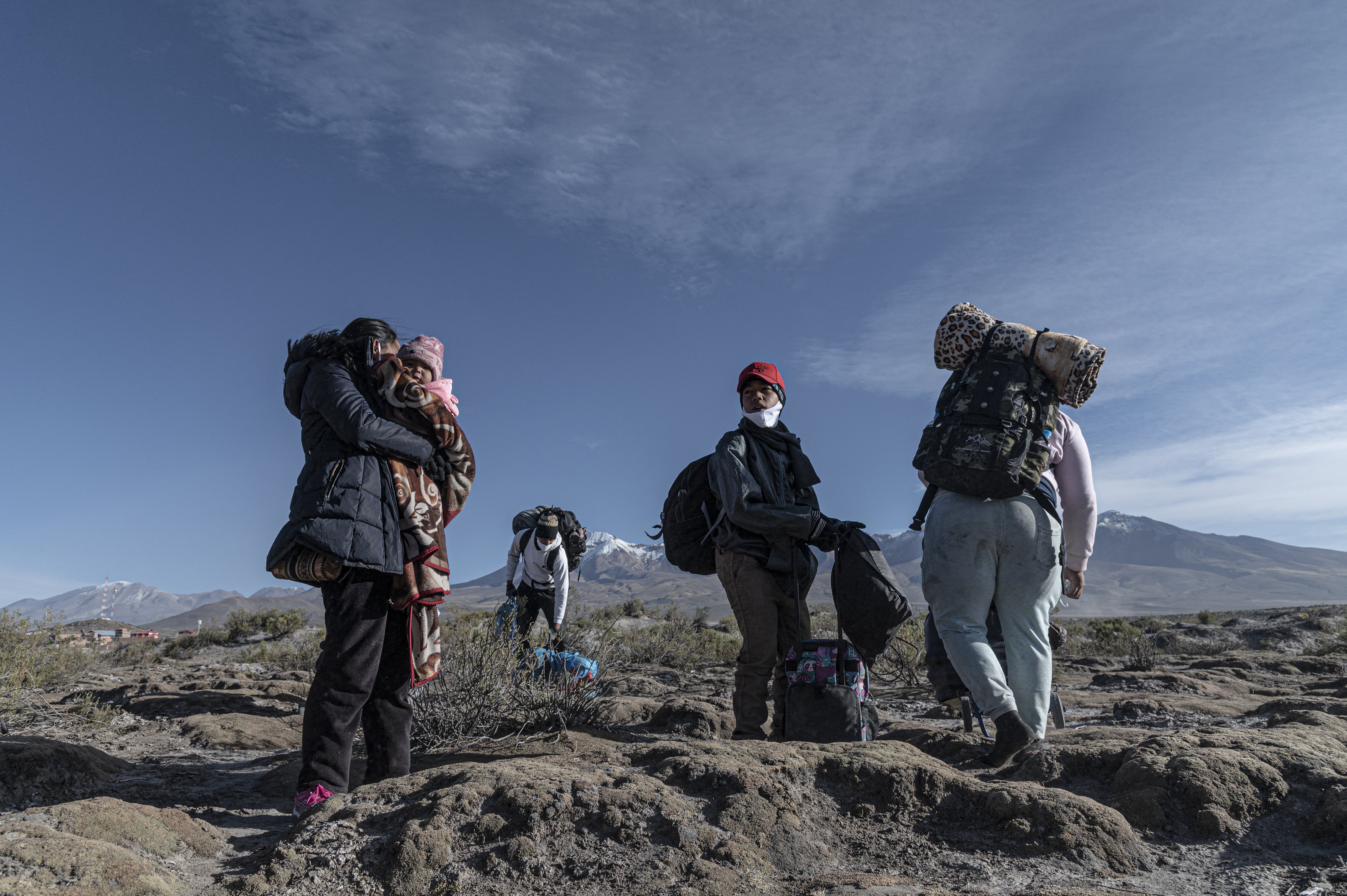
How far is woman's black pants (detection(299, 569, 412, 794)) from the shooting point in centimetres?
254

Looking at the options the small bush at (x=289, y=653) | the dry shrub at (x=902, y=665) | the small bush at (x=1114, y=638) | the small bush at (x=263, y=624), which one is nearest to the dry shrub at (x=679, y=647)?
the dry shrub at (x=902, y=665)

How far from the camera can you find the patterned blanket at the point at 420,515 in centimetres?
279

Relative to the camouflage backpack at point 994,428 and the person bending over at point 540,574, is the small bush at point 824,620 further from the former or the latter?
the camouflage backpack at point 994,428

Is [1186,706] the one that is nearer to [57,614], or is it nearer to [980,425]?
[980,425]

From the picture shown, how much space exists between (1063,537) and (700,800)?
2.06 m

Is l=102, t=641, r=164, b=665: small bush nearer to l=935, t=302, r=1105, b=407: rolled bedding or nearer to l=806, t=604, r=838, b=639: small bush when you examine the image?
l=806, t=604, r=838, b=639: small bush

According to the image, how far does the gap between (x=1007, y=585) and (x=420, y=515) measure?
2308mm

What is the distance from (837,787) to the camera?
240 cm

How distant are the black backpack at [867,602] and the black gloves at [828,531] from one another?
81 mm

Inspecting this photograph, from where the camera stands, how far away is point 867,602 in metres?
3.35

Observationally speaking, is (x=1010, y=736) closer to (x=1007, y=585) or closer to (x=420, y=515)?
(x=1007, y=585)

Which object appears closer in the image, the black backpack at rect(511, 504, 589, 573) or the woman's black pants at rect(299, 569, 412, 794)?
the woman's black pants at rect(299, 569, 412, 794)

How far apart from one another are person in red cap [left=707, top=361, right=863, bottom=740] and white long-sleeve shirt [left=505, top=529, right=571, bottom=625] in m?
3.56

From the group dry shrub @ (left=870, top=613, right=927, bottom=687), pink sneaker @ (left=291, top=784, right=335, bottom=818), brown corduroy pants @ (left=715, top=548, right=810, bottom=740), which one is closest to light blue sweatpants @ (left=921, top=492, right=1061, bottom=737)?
brown corduroy pants @ (left=715, top=548, right=810, bottom=740)
